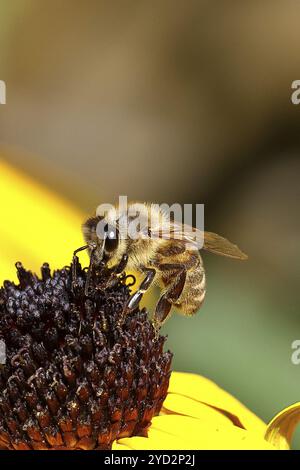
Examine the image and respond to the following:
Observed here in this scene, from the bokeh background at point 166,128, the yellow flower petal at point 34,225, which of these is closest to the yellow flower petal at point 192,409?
the bokeh background at point 166,128

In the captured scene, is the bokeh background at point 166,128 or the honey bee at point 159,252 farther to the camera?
the bokeh background at point 166,128

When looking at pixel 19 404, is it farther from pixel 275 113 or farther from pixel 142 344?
pixel 275 113

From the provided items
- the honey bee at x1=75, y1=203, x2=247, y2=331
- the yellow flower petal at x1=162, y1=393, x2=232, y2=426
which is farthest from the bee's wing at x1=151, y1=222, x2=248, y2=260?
the yellow flower petal at x1=162, y1=393, x2=232, y2=426

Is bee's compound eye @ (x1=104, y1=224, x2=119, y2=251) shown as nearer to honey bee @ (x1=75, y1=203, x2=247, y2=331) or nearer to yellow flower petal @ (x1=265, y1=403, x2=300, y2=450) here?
honey bee @ (x1=75, y1=203, x2=247, y2=331)

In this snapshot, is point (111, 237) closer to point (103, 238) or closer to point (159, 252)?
point (103, 238)

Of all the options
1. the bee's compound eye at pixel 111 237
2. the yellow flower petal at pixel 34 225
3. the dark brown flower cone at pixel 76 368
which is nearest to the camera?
the dark brown flower cone at pixel 76 368

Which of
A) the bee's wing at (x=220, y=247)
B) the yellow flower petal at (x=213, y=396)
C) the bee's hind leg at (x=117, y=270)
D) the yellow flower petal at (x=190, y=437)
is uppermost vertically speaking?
the bee's wing at (x=220, y=247)

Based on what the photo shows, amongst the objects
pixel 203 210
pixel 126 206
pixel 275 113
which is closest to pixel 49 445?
pixel 126 206

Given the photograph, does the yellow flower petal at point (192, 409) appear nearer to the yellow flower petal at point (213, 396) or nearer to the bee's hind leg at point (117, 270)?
the yellow flower petal at point (213, 396)
